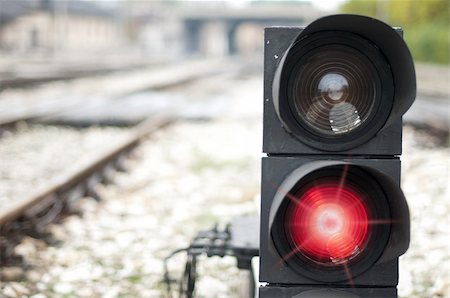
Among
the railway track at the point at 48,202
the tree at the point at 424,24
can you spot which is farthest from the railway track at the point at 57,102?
the tree at the point at 424,24

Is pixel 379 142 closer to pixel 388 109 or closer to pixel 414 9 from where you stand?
pixel 388 109

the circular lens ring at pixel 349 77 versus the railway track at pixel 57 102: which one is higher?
the railway track at pixel 57 102

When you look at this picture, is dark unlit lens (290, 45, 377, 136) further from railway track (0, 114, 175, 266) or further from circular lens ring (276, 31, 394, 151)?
railway track (0, 114, 175, 266)

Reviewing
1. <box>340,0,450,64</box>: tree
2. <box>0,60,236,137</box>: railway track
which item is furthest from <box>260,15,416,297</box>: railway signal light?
<box>340,0,450,64</box>: tree

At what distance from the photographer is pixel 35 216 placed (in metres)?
5.20

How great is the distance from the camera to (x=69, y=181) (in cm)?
591

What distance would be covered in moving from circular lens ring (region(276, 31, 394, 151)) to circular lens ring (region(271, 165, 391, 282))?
0.31ft

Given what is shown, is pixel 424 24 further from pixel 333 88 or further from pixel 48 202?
pixel 333 88

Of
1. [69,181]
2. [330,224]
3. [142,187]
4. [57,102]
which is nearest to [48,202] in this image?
Answer: [69,181]

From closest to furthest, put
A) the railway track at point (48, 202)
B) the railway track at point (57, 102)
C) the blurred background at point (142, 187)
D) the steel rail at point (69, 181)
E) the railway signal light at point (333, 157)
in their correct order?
the railway signal light at point (333, 157), the blurred background at point (142, 187), the railway track at point (48, 202), the steel rail at point (69, 181), the railway track at point (57, 102)

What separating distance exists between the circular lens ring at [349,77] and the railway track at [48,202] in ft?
9.38

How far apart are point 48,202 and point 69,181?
527 millimetres

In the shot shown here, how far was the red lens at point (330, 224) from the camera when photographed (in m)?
1.97

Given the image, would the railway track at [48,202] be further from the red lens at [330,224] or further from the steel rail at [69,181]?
the red lens at [330,224]
